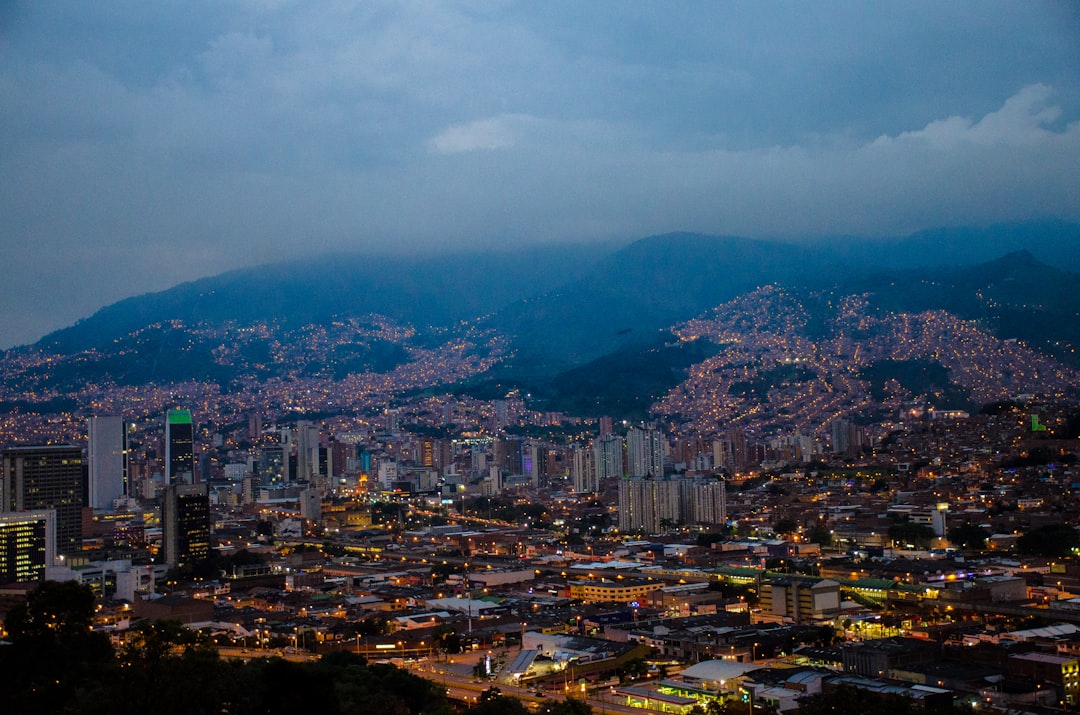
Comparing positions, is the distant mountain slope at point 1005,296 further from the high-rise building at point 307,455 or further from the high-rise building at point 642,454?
the high-rise building at point 307,455

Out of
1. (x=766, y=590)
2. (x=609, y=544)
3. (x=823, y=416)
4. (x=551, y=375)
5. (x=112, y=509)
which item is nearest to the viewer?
(x=766, y=590)

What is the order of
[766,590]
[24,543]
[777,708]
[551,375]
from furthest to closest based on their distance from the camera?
1. [551,375]
2. [24,543]
3. [766,590]
4. [777,708]

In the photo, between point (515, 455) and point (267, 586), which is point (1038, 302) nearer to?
point (515, 455)

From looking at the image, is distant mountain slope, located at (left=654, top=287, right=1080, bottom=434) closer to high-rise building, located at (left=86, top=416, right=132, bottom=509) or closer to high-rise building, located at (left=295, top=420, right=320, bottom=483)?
high-rise building, located at (left=295, top=420, right=320, bottom=483)

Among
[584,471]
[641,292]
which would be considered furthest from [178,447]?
[641,292]

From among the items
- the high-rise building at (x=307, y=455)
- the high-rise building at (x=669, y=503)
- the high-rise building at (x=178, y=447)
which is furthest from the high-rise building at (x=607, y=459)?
the high-rise building at (x=178, y=447)

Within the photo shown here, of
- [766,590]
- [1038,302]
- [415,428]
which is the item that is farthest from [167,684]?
[1038,302]
